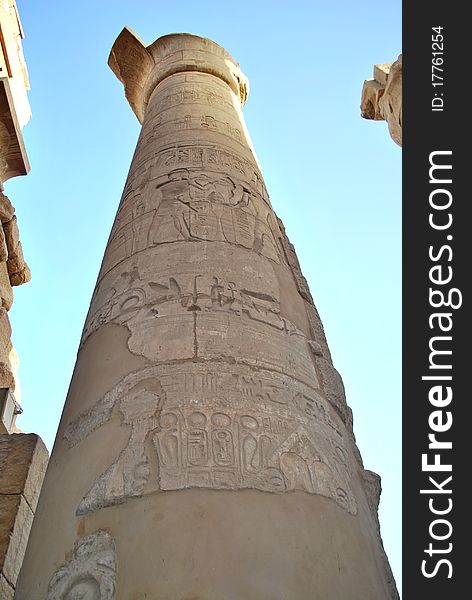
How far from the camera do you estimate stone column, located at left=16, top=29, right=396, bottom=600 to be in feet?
8.16

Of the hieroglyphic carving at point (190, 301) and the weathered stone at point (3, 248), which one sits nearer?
the hieroglyphic carving at point (190, 301)

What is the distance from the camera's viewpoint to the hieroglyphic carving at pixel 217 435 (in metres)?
2.74

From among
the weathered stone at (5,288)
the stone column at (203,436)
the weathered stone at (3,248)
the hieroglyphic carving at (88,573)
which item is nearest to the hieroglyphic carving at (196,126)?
the stone column at (203,436)

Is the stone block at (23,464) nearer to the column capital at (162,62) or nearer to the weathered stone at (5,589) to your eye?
the weathered stone at (5,589)

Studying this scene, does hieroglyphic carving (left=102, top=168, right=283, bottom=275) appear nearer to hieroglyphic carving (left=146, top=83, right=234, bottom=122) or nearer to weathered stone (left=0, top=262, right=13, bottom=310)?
hieroglyphic carving (left=146, top=83, right=234, bottom=122)

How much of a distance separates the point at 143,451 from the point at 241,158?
10.5 ft

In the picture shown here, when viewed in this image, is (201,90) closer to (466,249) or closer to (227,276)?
(227,276)

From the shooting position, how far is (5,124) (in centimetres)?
770

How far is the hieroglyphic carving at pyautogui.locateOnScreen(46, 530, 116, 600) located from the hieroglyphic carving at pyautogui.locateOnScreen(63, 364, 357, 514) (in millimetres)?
169

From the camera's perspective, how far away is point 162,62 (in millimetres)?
7738

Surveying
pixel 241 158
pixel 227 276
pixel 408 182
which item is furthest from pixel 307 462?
pixel 241 158

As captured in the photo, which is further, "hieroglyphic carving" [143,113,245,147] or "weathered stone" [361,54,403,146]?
"weathered stone" [361,54,403,146]

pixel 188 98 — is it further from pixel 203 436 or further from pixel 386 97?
pixel 203 436

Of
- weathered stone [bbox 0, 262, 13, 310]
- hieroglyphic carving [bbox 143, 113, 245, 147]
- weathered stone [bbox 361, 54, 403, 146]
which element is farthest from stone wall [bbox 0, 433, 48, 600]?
weathered stone [bbox 361, 54, 403, 146]
